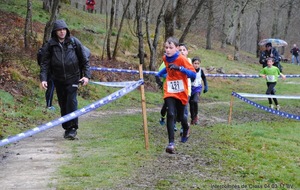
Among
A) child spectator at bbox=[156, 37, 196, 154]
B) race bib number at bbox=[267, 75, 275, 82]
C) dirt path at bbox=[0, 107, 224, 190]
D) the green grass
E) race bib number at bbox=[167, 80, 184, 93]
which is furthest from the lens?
race bib number at bbox=[267, 75, 275, 82]

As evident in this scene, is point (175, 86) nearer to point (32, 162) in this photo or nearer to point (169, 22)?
point (32, 162)

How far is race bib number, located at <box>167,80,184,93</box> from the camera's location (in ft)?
26.1

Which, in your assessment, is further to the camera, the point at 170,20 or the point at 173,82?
the point at 170,20

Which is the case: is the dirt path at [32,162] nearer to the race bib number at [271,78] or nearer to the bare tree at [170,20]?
the race bib number at [271,78]

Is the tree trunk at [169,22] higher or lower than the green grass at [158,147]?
higher

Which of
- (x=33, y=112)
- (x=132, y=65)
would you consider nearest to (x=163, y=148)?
(x=33, y=112)

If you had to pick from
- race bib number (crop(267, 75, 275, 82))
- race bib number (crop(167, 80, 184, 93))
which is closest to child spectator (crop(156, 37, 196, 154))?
race bib number (crop(167, 80, 184, 93))

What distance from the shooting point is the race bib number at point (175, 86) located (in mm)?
7941

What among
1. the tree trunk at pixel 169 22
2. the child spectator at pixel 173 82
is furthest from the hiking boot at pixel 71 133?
the tree trunk at pixel 169 22

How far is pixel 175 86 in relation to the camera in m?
7.95

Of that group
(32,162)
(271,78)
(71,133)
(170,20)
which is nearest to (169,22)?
(170,20)

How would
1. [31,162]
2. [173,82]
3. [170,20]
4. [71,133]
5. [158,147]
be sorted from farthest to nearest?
[170,20]
[71,133]
[158,147]
[173,82]
[31,162]

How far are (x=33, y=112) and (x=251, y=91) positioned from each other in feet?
47.8

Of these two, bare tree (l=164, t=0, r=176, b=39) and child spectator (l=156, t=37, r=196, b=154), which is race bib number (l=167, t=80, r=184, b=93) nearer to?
child spectator (l=156, t=37, r=196, b=154)
